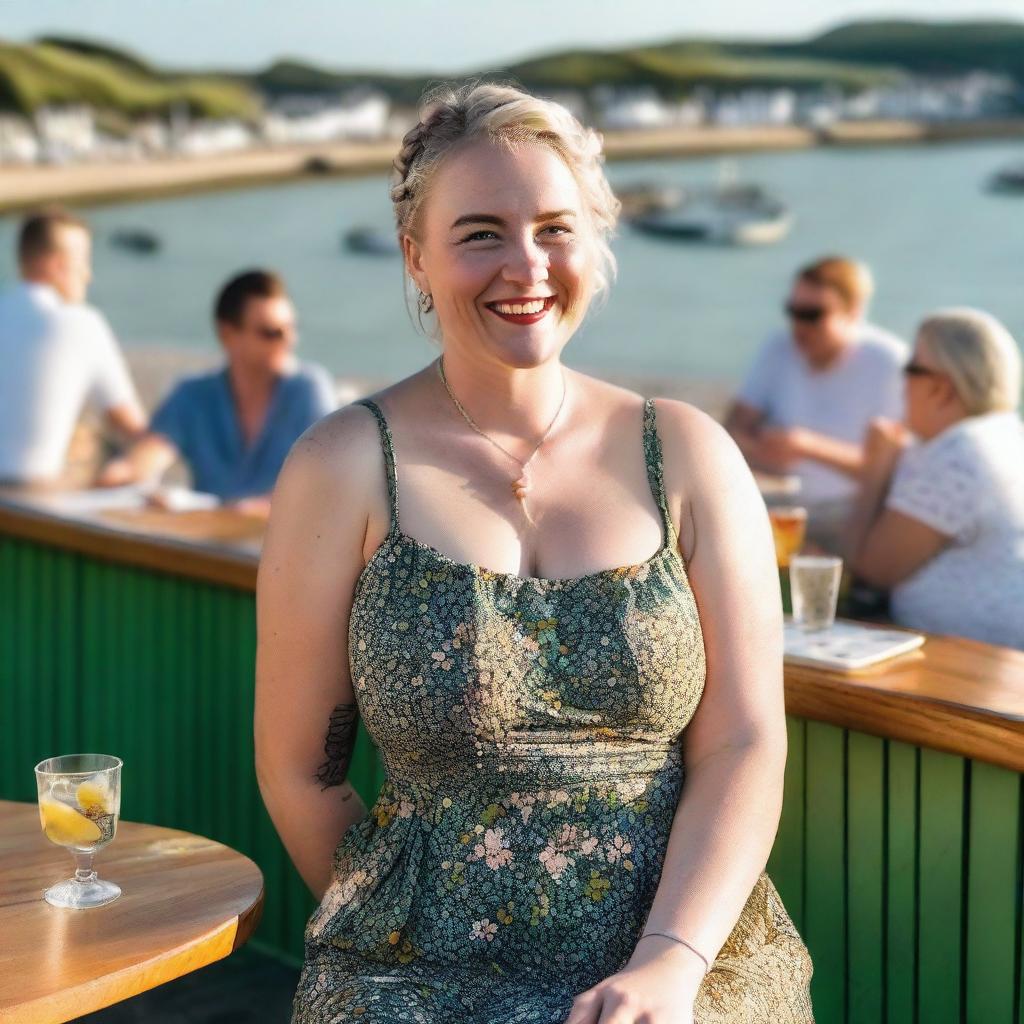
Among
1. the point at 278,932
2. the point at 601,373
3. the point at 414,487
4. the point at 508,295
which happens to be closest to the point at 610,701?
the point at 414,487

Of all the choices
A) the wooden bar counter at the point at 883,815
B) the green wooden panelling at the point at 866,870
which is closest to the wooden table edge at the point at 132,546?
the wooden bar counter at the point at 883,815

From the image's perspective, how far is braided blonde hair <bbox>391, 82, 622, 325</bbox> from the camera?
5.61 feet

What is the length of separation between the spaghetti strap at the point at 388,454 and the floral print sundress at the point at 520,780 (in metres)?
0.05

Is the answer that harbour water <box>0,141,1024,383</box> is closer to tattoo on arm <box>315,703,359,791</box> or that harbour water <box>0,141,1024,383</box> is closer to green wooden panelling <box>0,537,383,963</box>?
green wooden panelling <box>0,537,383,963</box>

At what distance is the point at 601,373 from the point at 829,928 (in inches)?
429

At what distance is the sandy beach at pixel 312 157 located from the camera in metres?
8.05

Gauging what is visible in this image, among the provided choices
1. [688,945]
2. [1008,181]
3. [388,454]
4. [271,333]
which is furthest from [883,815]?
[1008,181]

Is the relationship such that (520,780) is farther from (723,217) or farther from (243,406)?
(723,217)

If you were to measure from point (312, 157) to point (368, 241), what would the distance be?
1312mm

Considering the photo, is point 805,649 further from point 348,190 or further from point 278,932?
point 348,190

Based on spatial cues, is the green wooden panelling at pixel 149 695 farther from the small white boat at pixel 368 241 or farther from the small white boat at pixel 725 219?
the small white boat at pixel 725 219

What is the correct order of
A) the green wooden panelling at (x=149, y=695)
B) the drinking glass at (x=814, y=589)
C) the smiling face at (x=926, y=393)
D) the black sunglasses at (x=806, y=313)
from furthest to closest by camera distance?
the black sunglasses at (x=806, y=313), the smiling face at (x=926, y=393), the green wooden panelling at (x=149, y=695), the drinking glass at (x=814, y=589)

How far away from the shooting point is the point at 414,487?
5.75 feet

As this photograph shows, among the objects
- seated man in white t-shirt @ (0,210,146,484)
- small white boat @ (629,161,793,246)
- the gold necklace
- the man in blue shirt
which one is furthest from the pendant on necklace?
small white boat @ (629,161,793,246)
